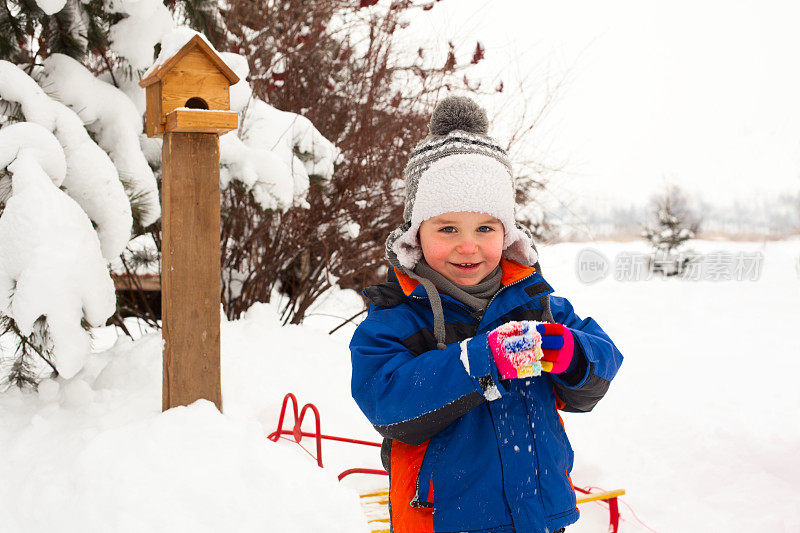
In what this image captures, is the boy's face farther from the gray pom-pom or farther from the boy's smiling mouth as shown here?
the gray pom-pom

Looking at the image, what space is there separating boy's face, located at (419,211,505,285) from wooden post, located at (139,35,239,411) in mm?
1807

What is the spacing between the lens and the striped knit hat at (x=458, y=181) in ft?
5.24

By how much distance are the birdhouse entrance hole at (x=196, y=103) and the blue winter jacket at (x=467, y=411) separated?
2.02 meters

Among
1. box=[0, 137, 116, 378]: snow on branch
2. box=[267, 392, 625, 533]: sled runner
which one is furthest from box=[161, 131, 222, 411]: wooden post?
box=[267, 392, 625, 533]: sled runner

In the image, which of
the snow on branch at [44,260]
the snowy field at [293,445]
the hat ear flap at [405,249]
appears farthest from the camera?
the snow on branch at [44,260]

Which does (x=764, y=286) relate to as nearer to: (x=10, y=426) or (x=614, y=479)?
(x=614, y=479)

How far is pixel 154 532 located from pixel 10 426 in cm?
123

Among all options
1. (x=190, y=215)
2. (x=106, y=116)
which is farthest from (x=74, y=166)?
(x=190, y=215)

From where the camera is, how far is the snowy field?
8.10ft

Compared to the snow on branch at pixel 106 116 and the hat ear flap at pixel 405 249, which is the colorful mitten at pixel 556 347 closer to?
the hat ear flap at pixel 405 249

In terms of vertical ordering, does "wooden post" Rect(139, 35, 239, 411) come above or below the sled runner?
above

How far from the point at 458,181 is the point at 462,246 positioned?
0.51 feet

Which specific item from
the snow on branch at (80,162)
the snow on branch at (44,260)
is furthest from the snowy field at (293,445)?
the snow on branch at (80,162)

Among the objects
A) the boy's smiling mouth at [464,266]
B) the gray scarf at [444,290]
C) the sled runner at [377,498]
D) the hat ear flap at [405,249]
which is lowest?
the sled runner at [377,498]
